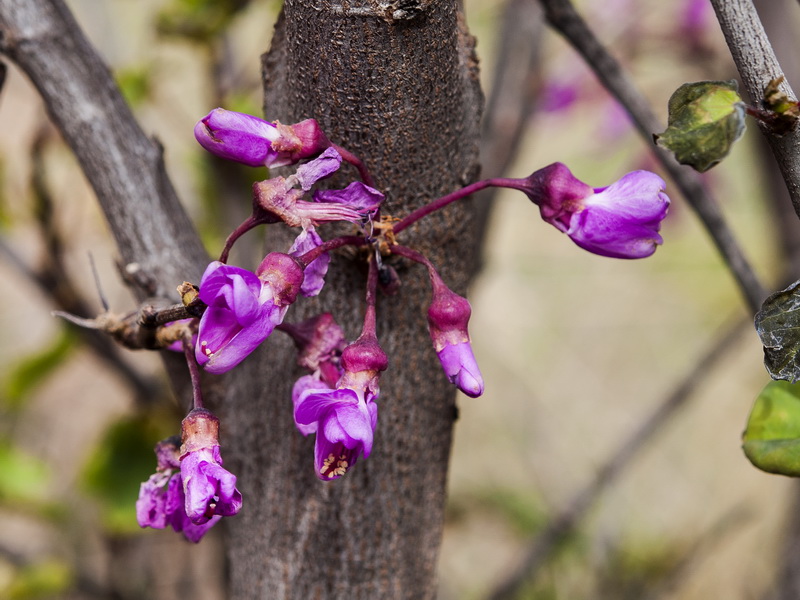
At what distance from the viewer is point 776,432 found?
0.58m

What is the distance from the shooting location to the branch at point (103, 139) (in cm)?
68

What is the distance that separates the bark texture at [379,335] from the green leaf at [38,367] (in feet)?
2.59

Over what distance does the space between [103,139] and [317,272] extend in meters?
0.30

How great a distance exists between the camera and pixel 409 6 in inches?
19.7

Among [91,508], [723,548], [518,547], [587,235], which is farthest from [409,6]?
[723,548]

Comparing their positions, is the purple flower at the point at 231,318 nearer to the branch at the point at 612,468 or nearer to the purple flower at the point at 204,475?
the purple flower at the point at 204,475

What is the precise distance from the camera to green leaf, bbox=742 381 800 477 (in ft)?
1.84

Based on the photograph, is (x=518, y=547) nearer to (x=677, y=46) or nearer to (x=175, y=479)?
(x=677, y=46)

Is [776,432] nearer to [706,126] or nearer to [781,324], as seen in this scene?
[781,324]

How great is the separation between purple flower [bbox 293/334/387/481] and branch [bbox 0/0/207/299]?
0.85 feet

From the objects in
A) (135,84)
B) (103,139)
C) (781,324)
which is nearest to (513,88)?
Answer: (135,84)

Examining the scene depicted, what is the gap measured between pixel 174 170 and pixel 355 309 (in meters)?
2.00

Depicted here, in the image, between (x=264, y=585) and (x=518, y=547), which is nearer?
(x=264, y=585)

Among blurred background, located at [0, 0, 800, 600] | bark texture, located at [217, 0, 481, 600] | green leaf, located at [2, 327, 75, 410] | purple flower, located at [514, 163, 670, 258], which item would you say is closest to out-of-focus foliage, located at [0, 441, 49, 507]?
blurred background, located at [0, 0, 800, 600]
